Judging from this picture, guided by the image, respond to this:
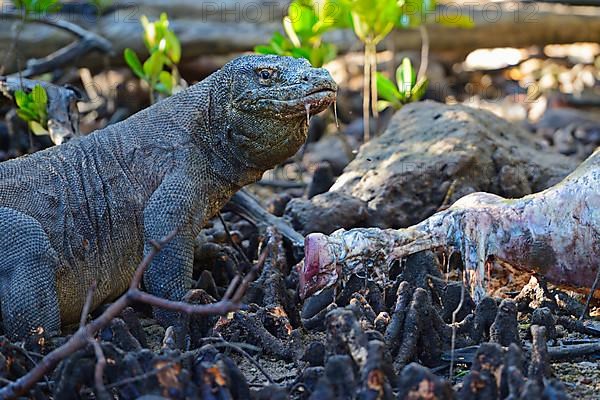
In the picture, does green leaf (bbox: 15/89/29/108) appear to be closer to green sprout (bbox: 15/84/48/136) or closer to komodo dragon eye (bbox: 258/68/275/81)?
green sprout (bbox: 15/84/48/136)

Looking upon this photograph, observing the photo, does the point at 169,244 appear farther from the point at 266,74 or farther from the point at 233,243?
the point at 233,243

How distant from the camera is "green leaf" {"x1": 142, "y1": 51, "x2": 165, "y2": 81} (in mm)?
7996

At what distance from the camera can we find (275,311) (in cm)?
526

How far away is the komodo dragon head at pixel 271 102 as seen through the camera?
5.48 m

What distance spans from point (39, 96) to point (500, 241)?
11.3 ft

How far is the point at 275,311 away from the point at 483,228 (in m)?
1.18

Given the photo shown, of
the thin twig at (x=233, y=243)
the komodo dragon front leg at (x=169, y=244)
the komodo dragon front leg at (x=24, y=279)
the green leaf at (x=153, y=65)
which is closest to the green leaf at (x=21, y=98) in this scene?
the green leaf at (x=153, y=65)

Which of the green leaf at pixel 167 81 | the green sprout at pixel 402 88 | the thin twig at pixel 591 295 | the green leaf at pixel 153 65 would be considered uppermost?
the green leaf at pixel 153 65

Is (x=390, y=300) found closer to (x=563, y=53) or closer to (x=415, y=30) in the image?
(x=415, y=30)

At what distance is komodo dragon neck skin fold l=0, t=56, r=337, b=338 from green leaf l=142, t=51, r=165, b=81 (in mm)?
2150

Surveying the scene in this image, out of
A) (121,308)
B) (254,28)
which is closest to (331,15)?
(254,28)

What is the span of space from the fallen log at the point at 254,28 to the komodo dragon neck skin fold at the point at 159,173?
4.77 metres

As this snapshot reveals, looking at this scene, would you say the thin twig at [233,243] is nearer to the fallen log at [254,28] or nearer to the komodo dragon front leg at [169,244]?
the komodo dragon front leg at [169,244]

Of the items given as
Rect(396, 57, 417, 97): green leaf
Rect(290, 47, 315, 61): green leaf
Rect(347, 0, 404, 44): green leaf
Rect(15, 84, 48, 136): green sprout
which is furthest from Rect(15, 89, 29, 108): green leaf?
Rect(396, 57, 417, 97): green leaf
